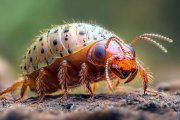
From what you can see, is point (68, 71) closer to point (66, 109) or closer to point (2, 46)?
point (66, 109)

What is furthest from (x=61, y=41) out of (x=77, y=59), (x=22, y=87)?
(x=22, y=87)

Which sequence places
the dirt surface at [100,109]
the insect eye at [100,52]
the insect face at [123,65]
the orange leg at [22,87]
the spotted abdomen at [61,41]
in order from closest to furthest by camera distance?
the dirt surface at [100,109] < the insect face at [123,65] < the insect eye at [100,52] < the spotted abdomen at [61,41] < the orange leg at [22,87]

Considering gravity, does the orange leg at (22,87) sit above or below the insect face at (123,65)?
below

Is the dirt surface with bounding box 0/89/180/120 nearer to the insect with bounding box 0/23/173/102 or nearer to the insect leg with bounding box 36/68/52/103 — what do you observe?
the insect leg with bounding box 36/68/52/103

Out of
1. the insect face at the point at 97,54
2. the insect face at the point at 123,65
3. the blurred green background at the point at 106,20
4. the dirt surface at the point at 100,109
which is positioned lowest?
the dirt surface at the point at 100,109

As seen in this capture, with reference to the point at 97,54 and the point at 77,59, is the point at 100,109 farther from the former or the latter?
the point at 77,59

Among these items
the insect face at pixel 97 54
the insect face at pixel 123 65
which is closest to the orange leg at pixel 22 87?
the insect face at pixel 97 54

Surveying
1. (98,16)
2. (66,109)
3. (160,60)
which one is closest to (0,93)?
(66,109)

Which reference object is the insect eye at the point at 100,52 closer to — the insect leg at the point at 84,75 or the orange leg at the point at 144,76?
the insect leg at the point at 84,75
